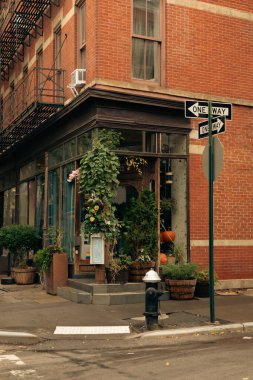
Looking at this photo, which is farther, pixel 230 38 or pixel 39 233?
pixel 39 233

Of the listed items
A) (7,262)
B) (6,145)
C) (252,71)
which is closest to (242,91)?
(252,71)

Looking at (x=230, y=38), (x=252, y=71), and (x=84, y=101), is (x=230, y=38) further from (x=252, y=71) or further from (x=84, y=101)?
(x=84, y=101)

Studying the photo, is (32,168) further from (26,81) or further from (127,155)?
(127,155)

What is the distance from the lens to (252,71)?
15164 mm

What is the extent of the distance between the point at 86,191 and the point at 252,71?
18.8ft

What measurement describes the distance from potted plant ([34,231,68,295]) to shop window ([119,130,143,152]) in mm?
3152

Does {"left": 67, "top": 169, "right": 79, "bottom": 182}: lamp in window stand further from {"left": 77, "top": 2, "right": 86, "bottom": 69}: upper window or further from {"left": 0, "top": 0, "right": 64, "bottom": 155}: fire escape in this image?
{"left": 77, "top": 2, "right": 86, "bottom": 69}: upper window

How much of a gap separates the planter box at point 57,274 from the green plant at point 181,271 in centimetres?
266

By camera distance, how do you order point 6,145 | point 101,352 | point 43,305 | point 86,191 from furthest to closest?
1. point 6,145
2. point 86,191
3. point 43,305
4. point 101,352

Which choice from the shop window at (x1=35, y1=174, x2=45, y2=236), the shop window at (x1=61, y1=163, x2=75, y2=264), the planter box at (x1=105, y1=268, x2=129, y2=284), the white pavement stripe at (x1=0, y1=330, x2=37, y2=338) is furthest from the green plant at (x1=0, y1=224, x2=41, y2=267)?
the white pavement stripe at (x1=0, y1=330, x2=37, y2=338)

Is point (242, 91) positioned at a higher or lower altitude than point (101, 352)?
higher

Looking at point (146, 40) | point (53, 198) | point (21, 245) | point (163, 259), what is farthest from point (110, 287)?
point (146, 40)

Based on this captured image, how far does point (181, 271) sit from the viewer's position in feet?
41.9

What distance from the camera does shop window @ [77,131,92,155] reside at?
13.7 meters
